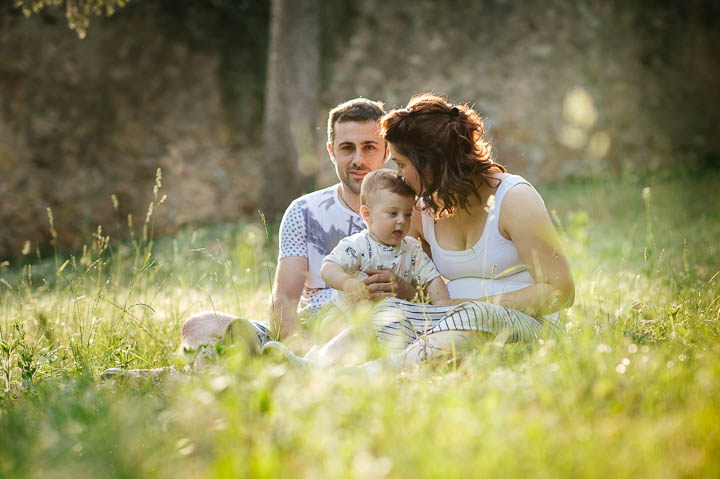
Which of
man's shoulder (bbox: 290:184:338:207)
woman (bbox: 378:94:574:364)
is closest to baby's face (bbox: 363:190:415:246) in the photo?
woman (bbox: 378:94:574:364)

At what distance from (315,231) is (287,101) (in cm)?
490

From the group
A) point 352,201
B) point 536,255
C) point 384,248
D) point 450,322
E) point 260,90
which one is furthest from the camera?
point 260,90

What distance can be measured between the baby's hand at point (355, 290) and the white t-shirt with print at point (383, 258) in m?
0.16

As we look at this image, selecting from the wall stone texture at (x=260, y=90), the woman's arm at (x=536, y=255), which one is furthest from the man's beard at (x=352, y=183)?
the wall stone texture at (x=260, y=90)

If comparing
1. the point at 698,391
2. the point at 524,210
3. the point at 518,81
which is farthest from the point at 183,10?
the point at 698,391

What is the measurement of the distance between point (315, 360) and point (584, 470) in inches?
50.3

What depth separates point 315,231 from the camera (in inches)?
133

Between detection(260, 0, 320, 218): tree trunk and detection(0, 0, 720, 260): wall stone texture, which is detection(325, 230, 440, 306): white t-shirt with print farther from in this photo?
detection(0, 0, 720, 260): wall stone texture

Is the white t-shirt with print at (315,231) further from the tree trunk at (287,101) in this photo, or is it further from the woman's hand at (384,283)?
the tree trunk at (287,101)

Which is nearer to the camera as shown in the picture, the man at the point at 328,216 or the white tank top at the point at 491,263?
the white tank top at the point at 491,263

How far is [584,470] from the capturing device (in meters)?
1.38

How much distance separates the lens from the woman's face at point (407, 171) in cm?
289

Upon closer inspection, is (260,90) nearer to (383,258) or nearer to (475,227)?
(383,258)

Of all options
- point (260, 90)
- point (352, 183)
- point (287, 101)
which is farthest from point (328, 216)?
point (260, 90)
